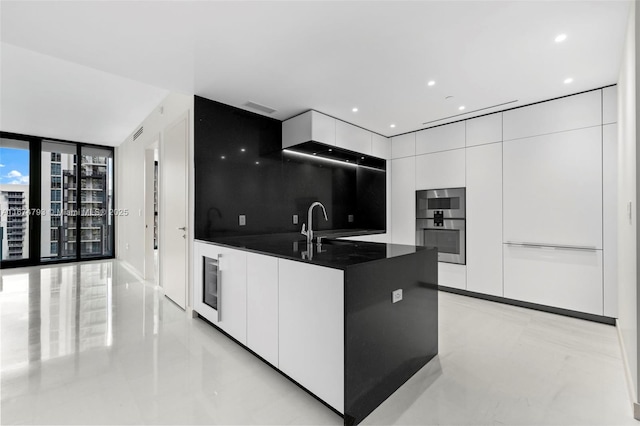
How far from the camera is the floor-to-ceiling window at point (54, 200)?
5730 millimetres

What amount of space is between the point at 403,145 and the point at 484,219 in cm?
169

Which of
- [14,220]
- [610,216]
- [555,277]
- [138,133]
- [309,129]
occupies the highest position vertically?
[138,133]

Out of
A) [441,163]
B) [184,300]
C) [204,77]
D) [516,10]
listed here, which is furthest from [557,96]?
[184,300]

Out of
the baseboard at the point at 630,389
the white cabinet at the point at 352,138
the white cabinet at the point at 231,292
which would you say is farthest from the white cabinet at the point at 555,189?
the white cabinet at the point at 231,292

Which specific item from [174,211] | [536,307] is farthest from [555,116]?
[174,211]

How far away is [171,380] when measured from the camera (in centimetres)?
194

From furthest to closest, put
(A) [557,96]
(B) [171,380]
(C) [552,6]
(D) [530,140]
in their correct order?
(D) [530,140]
(A) [557,96]
(B) [171,380]
(C) [552,6]

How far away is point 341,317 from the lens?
4.86 ft

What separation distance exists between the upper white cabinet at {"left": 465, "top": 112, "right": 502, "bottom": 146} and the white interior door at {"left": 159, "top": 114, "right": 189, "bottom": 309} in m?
3.63

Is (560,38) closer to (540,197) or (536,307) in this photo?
(540,197)

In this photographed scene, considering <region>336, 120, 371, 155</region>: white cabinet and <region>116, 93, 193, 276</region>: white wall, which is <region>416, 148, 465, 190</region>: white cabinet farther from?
<region>116, 93, 193, 276</region>: white wall

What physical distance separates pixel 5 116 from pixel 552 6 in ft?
23.8

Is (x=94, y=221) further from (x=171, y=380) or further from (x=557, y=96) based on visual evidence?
(x=557, y=96)

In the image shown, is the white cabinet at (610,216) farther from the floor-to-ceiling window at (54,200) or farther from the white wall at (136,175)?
the floor-to-ceiling window at (54,200)
